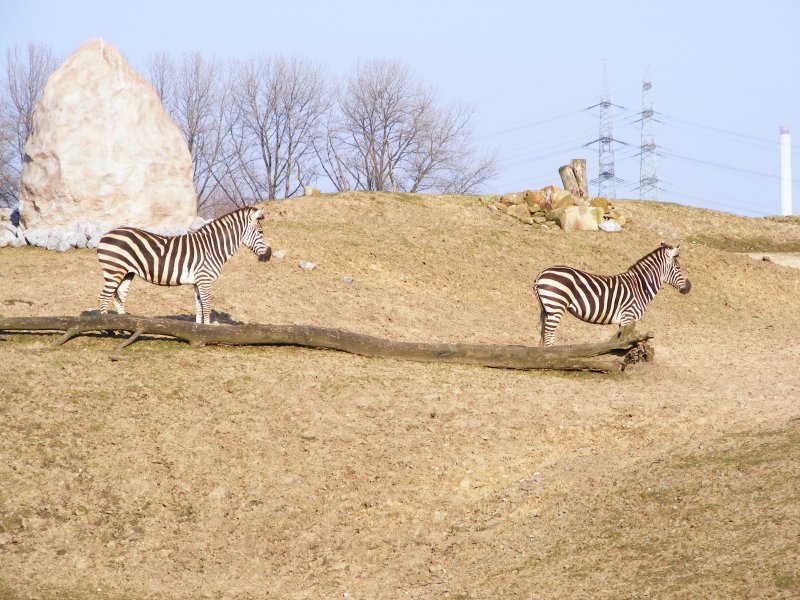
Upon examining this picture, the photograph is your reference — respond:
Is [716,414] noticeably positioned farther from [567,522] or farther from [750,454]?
[567,522]

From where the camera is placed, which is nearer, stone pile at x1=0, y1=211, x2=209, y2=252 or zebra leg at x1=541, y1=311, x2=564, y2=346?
zebra leg at x1=541, y1=311, x2=564, y2=346

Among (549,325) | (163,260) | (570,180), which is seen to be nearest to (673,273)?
(549,325)

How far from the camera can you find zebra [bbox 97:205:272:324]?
17.3 meters

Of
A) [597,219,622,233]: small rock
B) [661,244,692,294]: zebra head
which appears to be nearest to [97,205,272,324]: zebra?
[661,244,692,294]: zebra head

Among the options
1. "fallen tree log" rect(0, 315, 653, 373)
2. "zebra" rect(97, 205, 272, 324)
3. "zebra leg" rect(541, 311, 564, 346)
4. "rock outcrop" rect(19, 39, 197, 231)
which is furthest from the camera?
"rock outcrop" rect(19, 39, 197, 231)

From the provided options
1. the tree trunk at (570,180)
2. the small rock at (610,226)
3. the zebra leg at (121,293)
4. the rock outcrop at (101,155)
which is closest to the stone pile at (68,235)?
the rock outcrop at (101,155)

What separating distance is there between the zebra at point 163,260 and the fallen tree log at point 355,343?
71 cm

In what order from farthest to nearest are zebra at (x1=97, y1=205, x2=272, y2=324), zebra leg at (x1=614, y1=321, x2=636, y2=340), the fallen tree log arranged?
zebra leg at (x1=614, y1=321, x2=636, y2=340), zebra at (x1=97, y1=205, x2=272, y2=324), the fallen tree log

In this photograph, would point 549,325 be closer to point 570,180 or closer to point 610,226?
point 610,226

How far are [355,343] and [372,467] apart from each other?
4.12 meters

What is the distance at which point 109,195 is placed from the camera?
78.0 feet

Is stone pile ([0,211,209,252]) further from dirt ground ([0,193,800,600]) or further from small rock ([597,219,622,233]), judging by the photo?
small rock ([597,219,622,233])

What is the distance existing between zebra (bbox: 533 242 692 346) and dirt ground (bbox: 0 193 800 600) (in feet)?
4.20

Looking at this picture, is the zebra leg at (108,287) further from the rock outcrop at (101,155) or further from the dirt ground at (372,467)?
the rock outcrop at (101,155)
